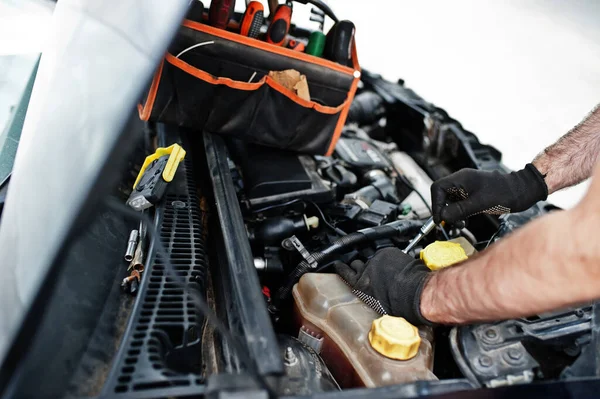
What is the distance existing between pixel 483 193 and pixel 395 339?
2.10 feet

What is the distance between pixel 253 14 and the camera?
1.55 meters

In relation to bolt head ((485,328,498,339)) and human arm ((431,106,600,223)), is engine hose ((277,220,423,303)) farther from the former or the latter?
bolt head ((485,328,498,339))

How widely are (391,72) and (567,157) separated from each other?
2680mm

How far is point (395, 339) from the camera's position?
1.00 metres

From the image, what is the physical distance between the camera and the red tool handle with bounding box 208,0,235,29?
59.7 inches

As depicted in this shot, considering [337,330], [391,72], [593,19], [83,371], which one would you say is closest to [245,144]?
[337,330]

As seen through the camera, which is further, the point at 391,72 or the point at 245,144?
the point at 391,72

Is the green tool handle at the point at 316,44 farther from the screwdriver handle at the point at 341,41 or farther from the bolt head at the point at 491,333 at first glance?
the bolt head at the point at 491,333

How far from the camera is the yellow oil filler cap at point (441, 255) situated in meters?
1.22

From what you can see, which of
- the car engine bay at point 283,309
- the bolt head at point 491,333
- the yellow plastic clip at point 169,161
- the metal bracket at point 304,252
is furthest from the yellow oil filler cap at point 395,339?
the yellow plastic clip at point 169,161

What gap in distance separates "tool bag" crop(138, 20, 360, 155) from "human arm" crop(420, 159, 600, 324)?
87cm

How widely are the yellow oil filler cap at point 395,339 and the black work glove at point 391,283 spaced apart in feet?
0.19

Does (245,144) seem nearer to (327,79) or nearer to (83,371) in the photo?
(327,79)

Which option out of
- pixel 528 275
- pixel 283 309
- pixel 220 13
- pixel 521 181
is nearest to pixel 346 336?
pixel 283 309
